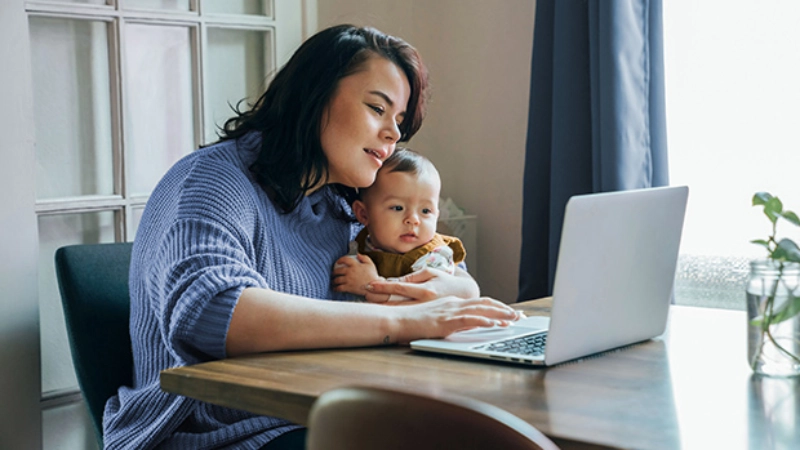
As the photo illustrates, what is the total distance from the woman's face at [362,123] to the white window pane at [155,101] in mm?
760

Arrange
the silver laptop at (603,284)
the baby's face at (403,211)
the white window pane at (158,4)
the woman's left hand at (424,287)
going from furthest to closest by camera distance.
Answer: the white window pane at (158,4)
the baby's face at (403,211)
the woman's left hand at (424,287)
the silver laptop at (603,284)

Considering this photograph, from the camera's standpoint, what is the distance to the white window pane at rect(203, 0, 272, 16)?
8.55 feet

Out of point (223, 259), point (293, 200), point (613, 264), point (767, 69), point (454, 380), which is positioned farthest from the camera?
point (767, 69)

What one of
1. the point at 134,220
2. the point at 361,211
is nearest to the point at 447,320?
the point at 361,211

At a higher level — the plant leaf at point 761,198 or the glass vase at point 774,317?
the plant leaf at point 761,198

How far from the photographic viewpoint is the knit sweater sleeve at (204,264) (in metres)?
1.47

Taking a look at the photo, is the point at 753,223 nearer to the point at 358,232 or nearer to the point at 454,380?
the point at 358,232

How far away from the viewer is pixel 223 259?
1527 mm

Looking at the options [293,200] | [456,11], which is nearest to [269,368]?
[293,200]

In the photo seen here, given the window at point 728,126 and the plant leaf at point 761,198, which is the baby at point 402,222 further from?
the window at point 728,126

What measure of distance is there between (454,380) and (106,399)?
2.88ft

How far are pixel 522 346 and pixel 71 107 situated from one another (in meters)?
1.43

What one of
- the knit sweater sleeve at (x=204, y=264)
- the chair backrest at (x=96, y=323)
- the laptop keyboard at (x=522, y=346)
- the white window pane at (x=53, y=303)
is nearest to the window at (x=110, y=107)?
the white window pane at (x=53, y=303)

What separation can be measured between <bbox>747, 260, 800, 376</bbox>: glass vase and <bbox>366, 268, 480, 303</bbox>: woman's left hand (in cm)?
66
